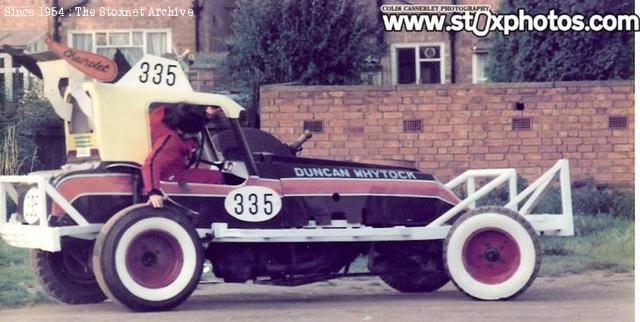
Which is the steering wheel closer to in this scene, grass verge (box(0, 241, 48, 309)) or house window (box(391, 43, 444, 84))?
grass verge (box(0, 241, 48, 309))

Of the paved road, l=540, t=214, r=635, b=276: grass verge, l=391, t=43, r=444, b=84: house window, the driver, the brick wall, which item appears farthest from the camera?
l=391, t=43, r=444, b=84: house window

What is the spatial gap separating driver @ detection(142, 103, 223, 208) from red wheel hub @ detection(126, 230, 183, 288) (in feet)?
0.67

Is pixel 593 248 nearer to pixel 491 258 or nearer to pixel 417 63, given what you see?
pixel 491 258

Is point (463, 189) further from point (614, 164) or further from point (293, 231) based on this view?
point (293, 231)


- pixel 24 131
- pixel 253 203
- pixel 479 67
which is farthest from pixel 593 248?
pixel 24 131

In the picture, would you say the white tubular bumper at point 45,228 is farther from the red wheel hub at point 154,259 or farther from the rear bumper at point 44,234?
the red wheel hub at point 154,259

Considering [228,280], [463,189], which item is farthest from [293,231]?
[463,189]

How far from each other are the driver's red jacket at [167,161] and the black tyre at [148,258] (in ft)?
0.70

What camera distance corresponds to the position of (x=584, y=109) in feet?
45.0

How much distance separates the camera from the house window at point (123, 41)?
10.8 metres

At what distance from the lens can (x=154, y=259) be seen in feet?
28.8

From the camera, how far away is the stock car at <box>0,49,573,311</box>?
877cm

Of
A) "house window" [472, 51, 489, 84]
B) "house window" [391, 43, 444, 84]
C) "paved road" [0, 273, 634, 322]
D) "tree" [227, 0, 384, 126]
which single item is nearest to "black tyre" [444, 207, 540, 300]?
"paved road" [0, 273, 634, 322]

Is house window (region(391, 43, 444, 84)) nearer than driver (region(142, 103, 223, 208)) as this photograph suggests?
No
